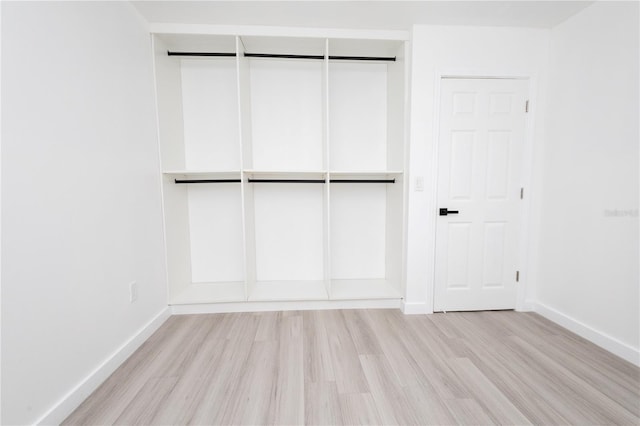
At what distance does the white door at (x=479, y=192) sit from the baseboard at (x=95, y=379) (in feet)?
7.92

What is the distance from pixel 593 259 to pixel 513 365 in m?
1.03

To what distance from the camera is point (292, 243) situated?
9.30 feet

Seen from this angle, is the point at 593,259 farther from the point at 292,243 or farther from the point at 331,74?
the point at 331,74

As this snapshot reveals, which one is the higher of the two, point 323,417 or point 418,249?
point 418,249

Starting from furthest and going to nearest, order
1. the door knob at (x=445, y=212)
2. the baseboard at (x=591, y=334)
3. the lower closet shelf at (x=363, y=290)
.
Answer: the lower closet shelf at (x=363, y=290) < the door knob at (x=445, y=212) < the baseboard at (x=591, y=334)

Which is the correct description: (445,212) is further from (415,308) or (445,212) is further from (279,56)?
(279,56)

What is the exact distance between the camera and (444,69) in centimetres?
223

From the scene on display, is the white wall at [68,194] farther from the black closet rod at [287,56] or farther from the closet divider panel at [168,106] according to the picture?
the black closet rod at [287,56]

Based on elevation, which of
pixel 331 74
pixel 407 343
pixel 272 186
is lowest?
Result: pixel 407 343

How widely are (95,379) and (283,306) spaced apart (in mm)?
1335

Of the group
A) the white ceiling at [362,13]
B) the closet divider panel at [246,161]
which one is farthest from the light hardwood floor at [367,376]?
the white ceiling at [362,13]

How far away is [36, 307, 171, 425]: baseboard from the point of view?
50.1 inches

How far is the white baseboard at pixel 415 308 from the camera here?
237 cm

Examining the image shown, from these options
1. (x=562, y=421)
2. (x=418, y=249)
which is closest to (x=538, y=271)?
(x=418, y=249)
